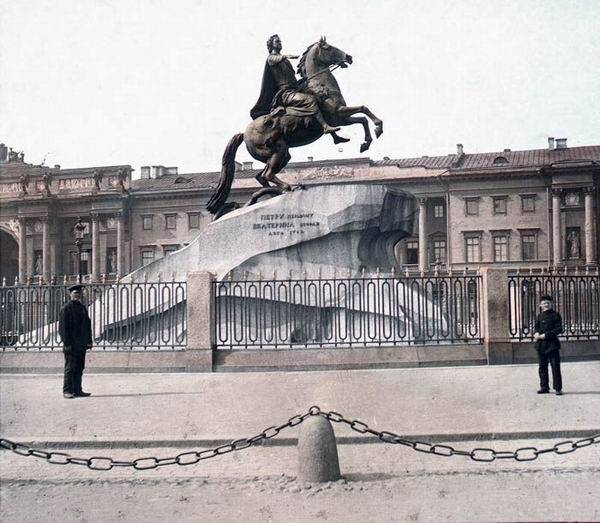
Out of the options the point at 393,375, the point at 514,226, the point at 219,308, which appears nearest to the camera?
the point at 393,375

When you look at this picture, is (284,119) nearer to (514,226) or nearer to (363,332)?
(363,332)

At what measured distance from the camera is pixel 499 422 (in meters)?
8.51

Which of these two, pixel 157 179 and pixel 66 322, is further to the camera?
pixel 157 179

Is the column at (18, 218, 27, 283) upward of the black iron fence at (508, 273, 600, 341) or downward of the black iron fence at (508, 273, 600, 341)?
Result: upward

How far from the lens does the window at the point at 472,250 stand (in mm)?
66688

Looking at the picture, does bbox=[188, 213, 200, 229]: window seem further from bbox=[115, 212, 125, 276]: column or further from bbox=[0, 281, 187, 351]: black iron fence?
bbox=[0, 281, 187, 351]: black iron fence

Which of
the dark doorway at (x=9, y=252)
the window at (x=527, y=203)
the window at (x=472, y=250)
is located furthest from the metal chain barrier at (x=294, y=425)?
the dark doorway at (x=9, y=252)

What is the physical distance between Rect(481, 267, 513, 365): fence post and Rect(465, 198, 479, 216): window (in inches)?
2128

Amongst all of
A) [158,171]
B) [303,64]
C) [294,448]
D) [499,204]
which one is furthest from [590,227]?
[294,448]

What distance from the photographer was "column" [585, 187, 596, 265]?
63.2 m

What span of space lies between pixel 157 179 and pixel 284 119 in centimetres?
6039

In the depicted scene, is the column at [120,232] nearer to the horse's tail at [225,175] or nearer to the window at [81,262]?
the window at [81,262]

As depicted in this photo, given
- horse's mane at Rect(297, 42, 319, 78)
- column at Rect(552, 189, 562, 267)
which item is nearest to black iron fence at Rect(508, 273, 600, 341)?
horse's mane at Rect(297, 42, 319, 78)

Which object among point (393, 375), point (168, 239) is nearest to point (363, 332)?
point (393, 375)
